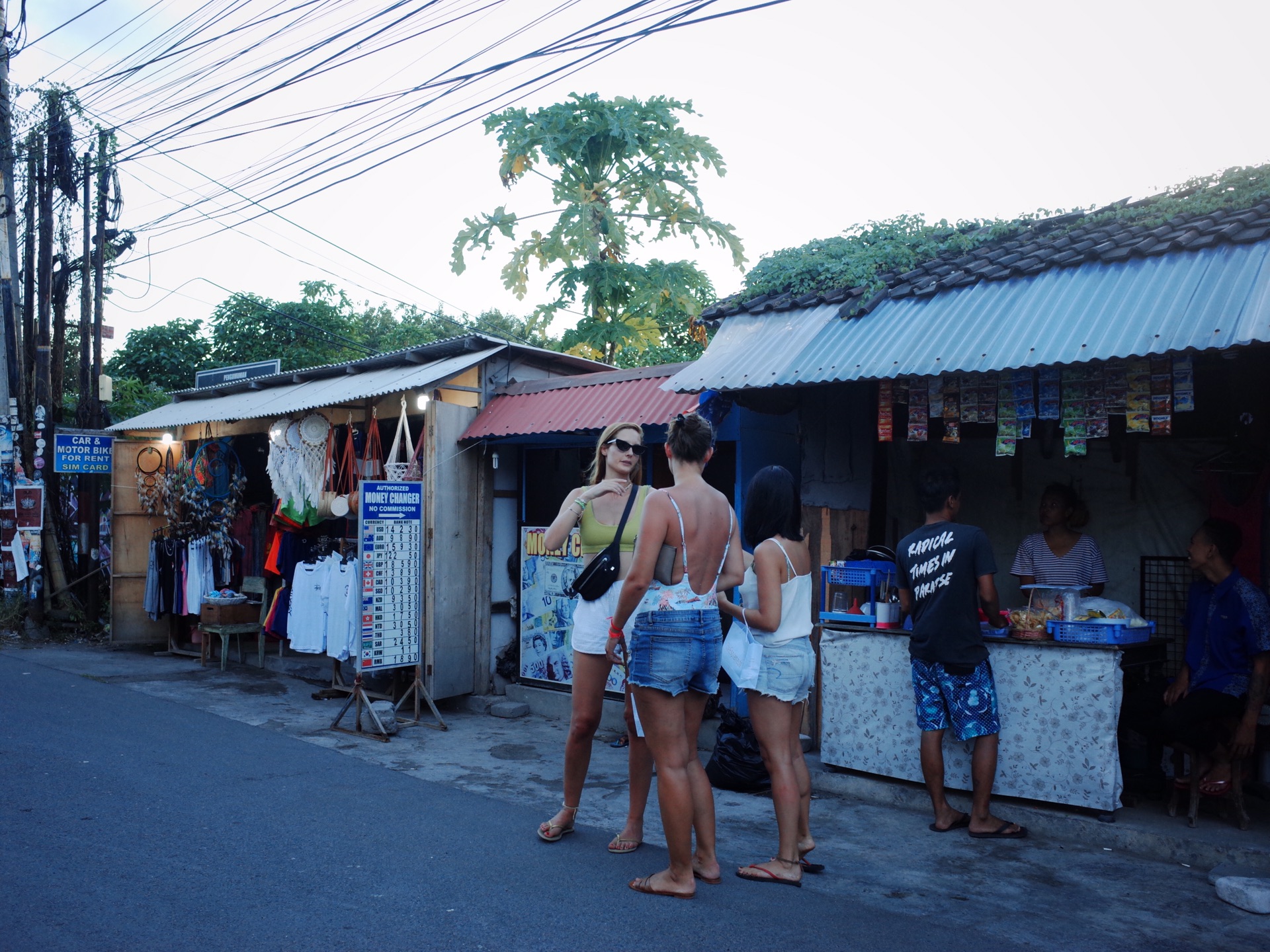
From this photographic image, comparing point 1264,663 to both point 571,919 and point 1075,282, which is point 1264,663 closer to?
point 1075,282

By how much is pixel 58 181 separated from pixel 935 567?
47.3 feet

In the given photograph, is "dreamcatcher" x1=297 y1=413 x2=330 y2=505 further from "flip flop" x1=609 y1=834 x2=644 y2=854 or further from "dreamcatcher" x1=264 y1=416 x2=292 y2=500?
"flip flop" x1=609 y1=834 x2=644 y2=854

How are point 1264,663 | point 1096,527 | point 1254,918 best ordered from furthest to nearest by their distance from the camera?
point 1096,527
point 1264,663
point 1254,918

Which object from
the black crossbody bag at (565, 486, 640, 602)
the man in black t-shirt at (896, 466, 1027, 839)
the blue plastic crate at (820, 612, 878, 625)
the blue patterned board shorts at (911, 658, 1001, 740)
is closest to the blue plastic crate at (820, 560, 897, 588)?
the blue plastic crate at (820, 612, 878, 625)

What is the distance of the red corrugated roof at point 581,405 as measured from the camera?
26.1ft

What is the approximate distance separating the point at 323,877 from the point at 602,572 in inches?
75.9

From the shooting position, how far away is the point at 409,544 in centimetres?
866

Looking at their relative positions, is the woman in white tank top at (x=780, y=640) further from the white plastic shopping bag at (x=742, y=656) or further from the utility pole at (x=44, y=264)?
the utility pole at (x=44, y=264)

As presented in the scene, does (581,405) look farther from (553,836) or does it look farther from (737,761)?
(553,836)

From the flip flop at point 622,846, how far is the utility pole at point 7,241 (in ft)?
41.0

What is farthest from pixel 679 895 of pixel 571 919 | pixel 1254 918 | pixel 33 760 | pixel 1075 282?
pixel 33 760

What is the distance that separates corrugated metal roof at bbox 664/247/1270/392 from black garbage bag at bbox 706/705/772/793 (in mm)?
2340

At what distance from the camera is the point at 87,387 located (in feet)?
45.9

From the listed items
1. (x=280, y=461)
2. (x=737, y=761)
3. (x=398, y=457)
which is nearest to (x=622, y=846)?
(x=737, y=761)
